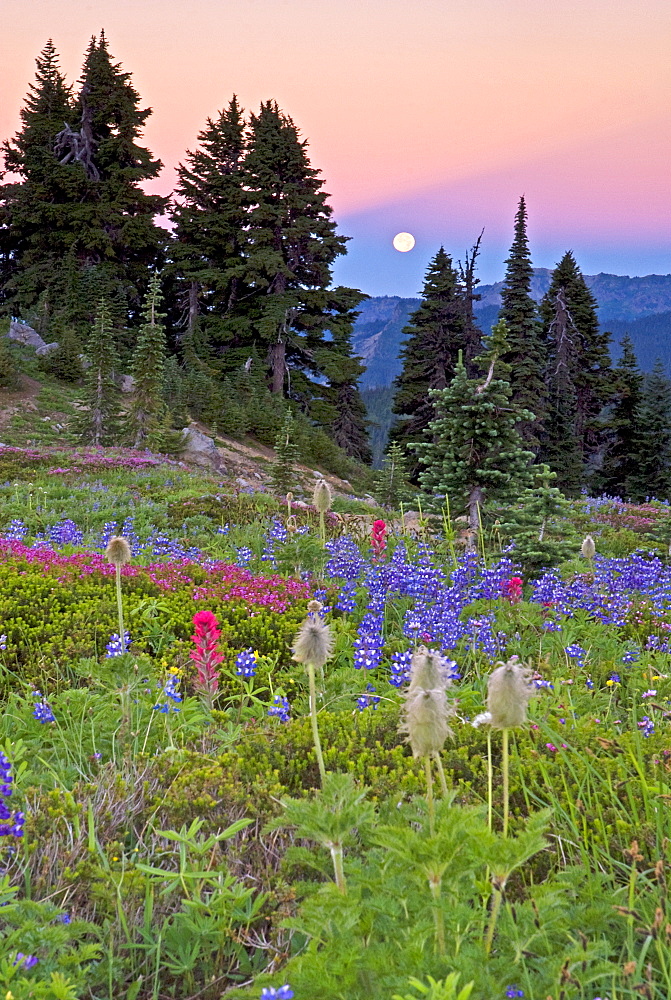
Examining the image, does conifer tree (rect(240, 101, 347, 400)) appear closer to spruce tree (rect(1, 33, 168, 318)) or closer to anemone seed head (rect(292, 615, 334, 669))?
spruce tree (rect(1, 33, 168, 318))

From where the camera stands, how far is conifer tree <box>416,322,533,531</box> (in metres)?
8.84

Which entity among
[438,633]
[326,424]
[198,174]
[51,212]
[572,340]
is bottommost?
[438,633]

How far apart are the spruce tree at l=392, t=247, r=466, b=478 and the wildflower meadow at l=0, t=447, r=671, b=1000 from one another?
97.2ft

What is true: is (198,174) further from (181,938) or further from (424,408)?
(181,938)

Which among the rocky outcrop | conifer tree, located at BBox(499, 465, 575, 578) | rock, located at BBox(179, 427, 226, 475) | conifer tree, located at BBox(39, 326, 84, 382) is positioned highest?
the rocky outcrop

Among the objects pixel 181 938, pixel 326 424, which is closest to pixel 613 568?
pixel 181 938

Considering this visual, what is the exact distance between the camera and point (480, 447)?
908 cm

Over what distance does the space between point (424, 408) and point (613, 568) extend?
28583 mm

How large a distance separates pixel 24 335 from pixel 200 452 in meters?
12.0

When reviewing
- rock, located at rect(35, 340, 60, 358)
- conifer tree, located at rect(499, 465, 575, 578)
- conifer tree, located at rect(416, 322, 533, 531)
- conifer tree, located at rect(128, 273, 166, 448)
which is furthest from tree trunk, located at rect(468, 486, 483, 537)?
rock, located at rect(35, 340, 60, 358)

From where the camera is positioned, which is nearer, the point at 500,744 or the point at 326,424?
the point at 500,744

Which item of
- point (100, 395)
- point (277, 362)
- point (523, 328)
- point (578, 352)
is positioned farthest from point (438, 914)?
point (578, 352)

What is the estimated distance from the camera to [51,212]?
1297 inches

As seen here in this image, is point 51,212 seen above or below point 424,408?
above
